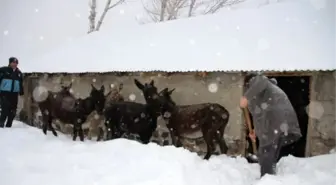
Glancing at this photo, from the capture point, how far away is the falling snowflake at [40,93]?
11.8 metres

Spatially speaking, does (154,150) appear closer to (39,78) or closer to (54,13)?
(39,78)

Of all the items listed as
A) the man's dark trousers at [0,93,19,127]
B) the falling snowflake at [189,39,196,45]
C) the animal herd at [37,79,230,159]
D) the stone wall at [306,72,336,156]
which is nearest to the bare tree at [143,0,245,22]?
the falling snowflake at [189,39,196,45]

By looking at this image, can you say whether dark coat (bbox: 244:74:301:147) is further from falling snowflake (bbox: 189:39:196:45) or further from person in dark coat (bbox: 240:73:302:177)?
falling snowflake (bbox: 189:39:196:45)

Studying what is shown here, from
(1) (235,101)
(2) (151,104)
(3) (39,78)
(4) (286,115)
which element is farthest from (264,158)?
(3) (39,78)

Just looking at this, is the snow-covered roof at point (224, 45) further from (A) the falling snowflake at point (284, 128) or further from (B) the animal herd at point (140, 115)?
(A) the falling snowflake at point (284, 128)

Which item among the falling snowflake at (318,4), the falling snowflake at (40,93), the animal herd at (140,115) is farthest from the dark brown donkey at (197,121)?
the falling snowflake at (318,4)

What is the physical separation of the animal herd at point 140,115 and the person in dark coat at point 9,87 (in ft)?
2.97

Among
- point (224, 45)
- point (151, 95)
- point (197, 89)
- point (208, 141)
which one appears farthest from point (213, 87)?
point (224, 45)

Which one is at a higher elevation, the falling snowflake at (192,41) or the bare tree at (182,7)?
the bare tree at (182,7)

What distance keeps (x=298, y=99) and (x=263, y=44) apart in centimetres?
284

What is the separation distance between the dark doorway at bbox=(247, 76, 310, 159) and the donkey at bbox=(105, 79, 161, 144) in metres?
3.92

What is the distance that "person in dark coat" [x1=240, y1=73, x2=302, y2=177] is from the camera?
6102 millimetres

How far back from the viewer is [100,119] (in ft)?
37.8

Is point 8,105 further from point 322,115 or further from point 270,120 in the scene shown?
point 322,115
